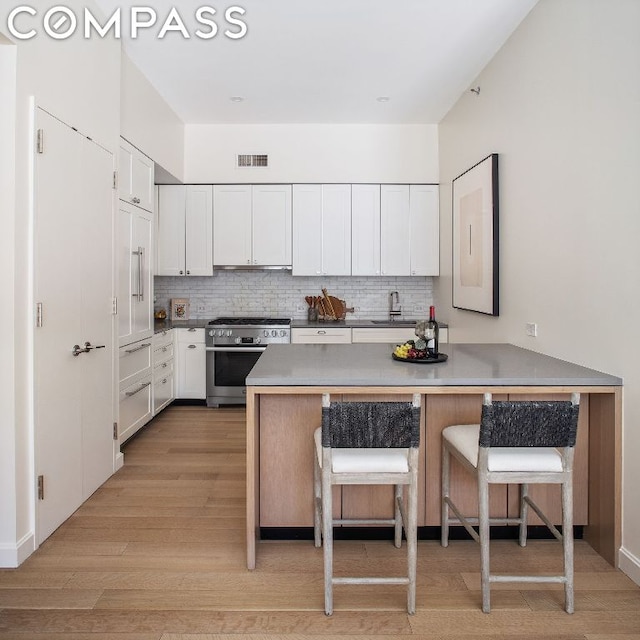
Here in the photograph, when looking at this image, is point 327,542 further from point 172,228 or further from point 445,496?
point 172,228

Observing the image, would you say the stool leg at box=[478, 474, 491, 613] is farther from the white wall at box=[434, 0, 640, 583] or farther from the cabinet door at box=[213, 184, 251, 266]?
the cabinet door at box=[213, 184, 251, 266]

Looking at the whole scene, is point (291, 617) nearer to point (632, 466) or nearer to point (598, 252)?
point (632, 466)

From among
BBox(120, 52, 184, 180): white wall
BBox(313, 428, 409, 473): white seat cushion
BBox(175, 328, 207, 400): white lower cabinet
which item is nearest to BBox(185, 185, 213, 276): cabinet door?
BBox(120, 52, 184, 180): white wall

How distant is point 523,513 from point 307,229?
3832 mm

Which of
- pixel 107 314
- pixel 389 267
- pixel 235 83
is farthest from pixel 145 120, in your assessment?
pixel 389 267

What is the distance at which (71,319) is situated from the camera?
2.98 meters

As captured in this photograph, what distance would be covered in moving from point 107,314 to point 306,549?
1992 mm

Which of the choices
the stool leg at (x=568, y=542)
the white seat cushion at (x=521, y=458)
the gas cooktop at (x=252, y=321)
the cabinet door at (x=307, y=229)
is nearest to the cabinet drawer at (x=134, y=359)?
the gas cooktop at (x=252, y=321)

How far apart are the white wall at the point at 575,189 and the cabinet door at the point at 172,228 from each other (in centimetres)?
326

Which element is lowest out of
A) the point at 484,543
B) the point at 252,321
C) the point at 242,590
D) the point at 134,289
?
the point at 242,590

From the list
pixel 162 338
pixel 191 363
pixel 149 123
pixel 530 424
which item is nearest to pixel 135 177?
pixel 149 123

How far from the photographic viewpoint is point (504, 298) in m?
3.79

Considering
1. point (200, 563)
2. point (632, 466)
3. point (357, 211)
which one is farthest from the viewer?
point (357, 211)

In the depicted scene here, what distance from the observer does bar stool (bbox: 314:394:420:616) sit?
2037mm
